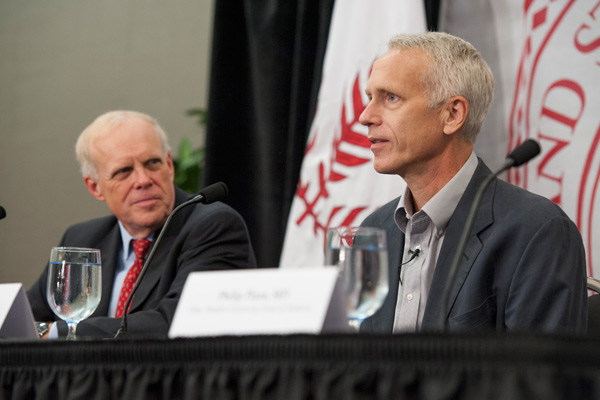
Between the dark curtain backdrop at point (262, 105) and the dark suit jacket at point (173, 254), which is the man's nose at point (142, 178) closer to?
the dark suit jacket at point (173, 254)

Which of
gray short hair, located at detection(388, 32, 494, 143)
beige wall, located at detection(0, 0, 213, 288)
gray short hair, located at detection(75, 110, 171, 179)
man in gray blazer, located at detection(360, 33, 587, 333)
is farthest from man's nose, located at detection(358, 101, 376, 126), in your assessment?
beige wall, located at detection(0, 0, 213, 288)

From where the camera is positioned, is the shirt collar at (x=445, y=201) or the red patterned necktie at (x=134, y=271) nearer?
the shirt collar at (x=445, y=201)

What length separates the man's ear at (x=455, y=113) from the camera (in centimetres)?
217

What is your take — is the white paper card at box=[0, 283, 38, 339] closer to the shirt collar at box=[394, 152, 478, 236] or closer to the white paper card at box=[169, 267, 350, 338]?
the white paper card at box=[169, 267, 350, 338]

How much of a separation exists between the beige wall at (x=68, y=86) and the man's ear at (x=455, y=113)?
294 centimetres

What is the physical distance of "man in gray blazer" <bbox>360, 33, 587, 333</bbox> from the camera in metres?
1.79

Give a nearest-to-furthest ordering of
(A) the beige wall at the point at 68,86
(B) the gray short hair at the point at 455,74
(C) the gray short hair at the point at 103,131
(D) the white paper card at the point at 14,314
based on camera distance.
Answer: (D) the white paper card at the point at 14,314, (B) the gray short hair at the point at 455,74, (C) the gray short hair at the point at 103,131, (A) the beige wall at the point at 68,86

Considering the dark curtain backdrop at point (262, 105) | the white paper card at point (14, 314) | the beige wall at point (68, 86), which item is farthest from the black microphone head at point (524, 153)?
the beige wall at point (68, 86)

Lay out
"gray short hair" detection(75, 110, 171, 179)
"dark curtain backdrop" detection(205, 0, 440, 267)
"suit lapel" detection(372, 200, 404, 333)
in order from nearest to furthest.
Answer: "suit lapel" detection(372, 200, 404, 333) → "gray short hair" detection(75, 110, 171, 179) → "dark curtain backdrop" detection(205, 0, 440, 267)

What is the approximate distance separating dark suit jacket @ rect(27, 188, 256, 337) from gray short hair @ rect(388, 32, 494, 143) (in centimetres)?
95

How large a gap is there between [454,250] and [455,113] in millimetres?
428

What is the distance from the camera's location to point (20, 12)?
5.62 meters

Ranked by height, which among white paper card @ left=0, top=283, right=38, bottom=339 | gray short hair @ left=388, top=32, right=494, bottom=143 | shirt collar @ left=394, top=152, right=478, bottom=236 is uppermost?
gray short hair @ left=388, top=32, right=494, bottom=143

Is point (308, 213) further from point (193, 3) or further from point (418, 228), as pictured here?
point (193, 3)
